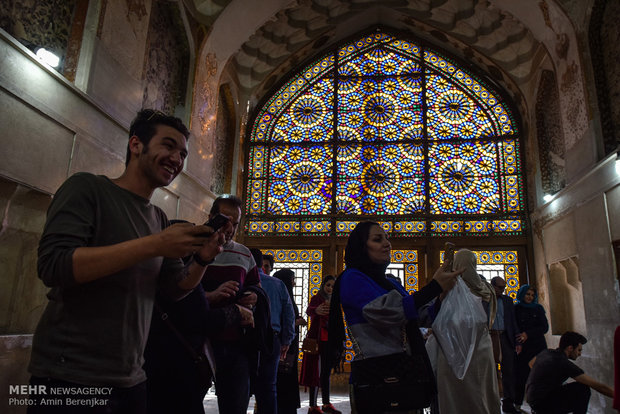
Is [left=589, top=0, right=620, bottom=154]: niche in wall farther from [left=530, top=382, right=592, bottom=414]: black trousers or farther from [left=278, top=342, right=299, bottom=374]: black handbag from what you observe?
[left=278, top=342, right=299, bottom=374]: black handbag

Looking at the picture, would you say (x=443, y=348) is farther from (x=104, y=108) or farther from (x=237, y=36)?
(x=237, y=36)

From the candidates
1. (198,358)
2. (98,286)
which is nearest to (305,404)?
(198,358)

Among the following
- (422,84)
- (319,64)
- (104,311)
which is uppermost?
(319,64)

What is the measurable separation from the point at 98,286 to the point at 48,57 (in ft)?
12.2

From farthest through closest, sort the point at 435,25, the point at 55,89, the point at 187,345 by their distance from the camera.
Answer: the point at 435,25 → the point at 55,89 → the point at 187,345

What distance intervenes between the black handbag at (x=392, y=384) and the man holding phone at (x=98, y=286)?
97 cm

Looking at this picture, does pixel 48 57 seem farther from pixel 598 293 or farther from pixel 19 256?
pixel 598 293

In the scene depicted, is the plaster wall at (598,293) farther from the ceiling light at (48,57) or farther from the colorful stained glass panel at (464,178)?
the ceiling light at (48,57)

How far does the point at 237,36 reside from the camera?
7.42 meters

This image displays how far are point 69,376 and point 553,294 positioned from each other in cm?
730

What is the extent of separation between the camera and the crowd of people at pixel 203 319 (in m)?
0.91

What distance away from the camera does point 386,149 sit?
8.30 metres

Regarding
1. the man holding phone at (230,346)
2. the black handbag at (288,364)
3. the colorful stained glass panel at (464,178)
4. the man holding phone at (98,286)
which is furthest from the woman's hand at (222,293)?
the colorful stained glass panel at (464,178)

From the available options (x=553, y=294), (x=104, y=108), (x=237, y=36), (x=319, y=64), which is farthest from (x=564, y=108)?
(x=104, y=108)
